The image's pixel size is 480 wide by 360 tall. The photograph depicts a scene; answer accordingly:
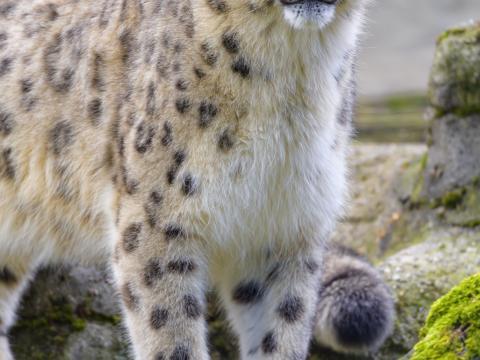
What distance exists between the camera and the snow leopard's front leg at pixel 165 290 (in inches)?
132

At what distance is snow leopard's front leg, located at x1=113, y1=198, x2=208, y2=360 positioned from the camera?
335 cm

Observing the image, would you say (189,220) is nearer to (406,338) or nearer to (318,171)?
(318,171)

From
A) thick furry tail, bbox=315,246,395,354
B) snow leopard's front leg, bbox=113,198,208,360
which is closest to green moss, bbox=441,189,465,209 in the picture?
thick furry tail, bbox=315,246,395,354

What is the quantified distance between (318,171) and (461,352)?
103cm

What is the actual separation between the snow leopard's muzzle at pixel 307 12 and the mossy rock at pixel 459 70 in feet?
6.36

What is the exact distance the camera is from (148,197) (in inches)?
133

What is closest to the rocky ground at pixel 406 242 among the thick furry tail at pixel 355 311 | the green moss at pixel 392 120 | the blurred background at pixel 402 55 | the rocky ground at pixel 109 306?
the rocky ground at pixel 109 306

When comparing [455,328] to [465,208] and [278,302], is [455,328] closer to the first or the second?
[278,302]

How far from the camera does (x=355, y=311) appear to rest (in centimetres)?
400

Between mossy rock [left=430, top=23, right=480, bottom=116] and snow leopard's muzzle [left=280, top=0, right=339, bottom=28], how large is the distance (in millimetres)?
1938

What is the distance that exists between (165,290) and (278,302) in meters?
0.44

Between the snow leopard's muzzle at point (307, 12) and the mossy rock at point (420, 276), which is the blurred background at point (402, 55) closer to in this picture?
the mossy rock at point (420, 276)

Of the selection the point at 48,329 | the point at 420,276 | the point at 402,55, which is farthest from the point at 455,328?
the point at 402,55

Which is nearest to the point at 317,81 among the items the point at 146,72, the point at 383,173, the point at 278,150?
the point at 278,150
